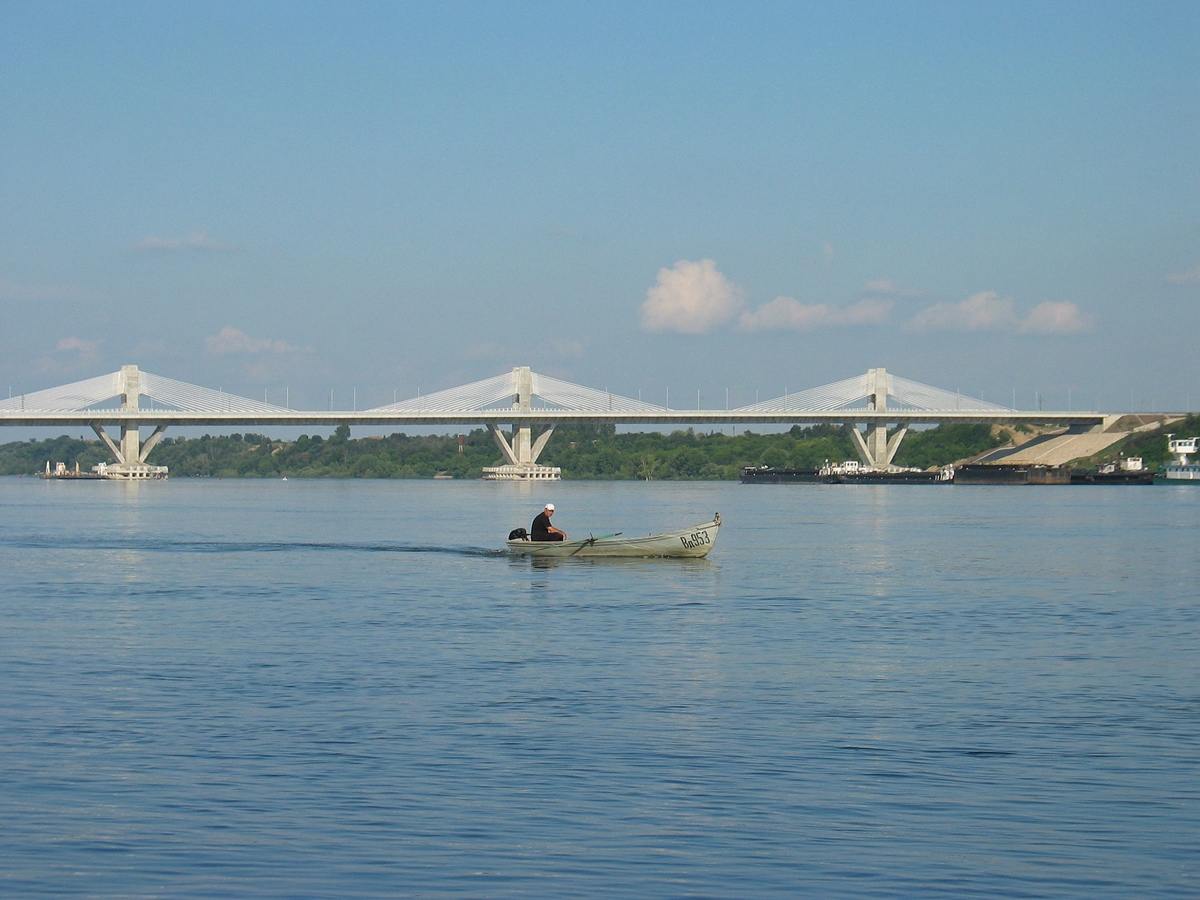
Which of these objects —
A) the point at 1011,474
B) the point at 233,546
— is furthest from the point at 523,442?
the point at 233,546

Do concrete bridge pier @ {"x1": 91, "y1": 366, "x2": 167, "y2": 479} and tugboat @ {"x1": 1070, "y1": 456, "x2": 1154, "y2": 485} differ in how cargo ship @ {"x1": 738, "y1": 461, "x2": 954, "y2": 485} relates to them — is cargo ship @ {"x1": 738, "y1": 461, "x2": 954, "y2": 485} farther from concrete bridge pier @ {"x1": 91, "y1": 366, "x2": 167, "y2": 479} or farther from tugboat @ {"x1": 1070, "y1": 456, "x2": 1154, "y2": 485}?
concrete bridge pier @ {"x1": 91, "y1": 366, "x2": 167, "y2": 479}

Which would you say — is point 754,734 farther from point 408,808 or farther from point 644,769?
point 408,808

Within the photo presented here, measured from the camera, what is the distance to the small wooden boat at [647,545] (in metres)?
36.8

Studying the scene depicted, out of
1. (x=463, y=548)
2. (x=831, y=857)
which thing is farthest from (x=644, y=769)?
(x=463, y=548)

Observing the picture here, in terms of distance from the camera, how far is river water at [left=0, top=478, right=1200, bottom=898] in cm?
981

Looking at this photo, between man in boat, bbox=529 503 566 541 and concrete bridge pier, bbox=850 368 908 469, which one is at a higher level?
concrete bridge pier, bbox=850 368 908 469

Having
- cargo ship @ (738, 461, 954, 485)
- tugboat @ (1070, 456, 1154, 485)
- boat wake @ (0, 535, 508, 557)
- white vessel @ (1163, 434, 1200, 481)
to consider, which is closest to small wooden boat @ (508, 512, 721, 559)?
boat wake @ (0, 535, 508, 557)

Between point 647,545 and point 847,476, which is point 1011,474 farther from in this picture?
point 647,545

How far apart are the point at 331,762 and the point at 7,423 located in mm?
146650

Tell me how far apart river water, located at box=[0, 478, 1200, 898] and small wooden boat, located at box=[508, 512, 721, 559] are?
4528 mm

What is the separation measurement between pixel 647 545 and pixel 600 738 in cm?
2330

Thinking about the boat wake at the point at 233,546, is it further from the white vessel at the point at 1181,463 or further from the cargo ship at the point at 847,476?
the cargo ship at the point at 847,476

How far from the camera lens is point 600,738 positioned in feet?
45.4

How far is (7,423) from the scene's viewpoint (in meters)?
148
